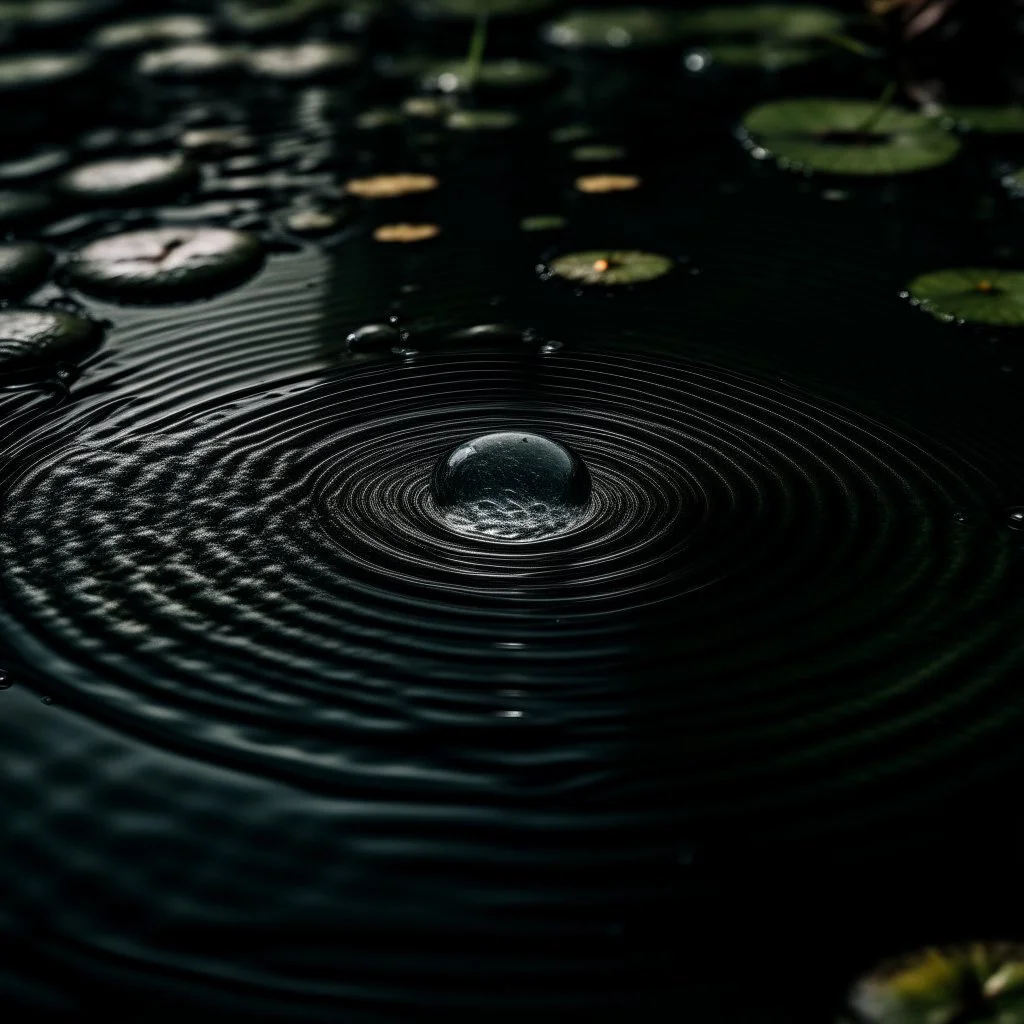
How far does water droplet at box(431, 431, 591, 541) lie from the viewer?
6.89 ft

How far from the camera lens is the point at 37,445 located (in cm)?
244

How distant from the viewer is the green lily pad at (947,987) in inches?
50.1

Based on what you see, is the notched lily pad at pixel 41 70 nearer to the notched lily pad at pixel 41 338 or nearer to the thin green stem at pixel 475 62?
the thin green stem at pixel 475 62

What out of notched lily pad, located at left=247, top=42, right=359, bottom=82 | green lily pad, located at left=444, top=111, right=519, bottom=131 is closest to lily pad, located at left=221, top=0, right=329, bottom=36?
notched lily pad, located at left=247, top=42, right=359, bottom=82

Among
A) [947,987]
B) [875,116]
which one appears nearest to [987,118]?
[875,116]

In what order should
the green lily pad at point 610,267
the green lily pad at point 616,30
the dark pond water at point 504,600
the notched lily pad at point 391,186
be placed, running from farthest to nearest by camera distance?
1. the green lily pad at point 616,30
2. the notched lily pad at point 391,186
3. the green lily pad at point 610,267
4. the dark pond water at point 504,600

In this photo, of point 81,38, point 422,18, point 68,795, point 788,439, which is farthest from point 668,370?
point 81,38

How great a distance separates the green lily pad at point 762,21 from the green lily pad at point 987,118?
1.28m

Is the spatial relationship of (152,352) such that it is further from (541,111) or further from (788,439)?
(541,111)

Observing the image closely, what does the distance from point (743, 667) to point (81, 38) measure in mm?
5575

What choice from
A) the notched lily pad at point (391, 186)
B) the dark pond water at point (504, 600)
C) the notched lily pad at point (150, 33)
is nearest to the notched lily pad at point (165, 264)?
the dark pond water at point (504, 600)

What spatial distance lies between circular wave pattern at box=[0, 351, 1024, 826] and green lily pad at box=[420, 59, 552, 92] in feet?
8.98

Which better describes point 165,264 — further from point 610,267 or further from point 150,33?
point 150,33

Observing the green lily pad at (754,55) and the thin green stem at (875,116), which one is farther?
the green lily pad at (754,55)
